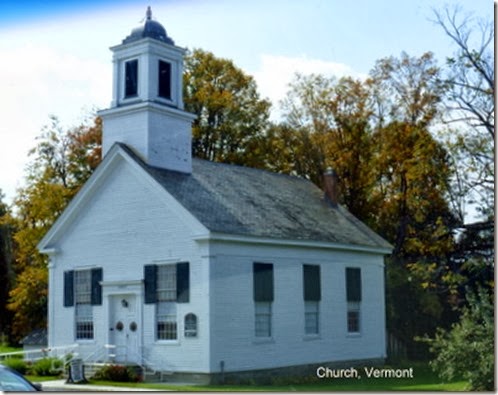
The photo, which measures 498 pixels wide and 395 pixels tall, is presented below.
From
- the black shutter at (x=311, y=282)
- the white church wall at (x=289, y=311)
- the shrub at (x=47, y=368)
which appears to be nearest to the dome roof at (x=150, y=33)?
the white church wall at (x=289, y=311)

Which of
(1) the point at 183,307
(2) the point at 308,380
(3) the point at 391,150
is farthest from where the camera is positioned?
(1) the point at 183,307

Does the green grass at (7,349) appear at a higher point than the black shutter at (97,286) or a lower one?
lower

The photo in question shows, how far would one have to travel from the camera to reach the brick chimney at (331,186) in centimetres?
2084

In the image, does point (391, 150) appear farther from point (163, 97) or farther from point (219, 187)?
point (163, 97)

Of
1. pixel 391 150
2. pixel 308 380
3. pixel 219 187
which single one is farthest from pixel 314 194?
pixel 308 380

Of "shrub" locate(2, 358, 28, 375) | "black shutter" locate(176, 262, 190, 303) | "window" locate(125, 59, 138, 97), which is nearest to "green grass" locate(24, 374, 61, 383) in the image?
"shrub" locate(2, 358, 28, 375)

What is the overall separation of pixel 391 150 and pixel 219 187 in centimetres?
451

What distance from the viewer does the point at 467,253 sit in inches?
680

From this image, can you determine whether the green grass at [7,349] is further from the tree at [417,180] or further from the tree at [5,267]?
the tree at [417,180]

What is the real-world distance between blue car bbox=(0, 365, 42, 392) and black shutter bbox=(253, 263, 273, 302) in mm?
8282

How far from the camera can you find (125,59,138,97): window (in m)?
22.2

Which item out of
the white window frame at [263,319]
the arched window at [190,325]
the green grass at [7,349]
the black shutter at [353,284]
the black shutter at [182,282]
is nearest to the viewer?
the arched window at [190,325]

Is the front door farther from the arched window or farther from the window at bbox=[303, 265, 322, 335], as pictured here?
the window at bbox=[303, 265, 322, 335]

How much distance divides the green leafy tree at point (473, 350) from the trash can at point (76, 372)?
7.69m
